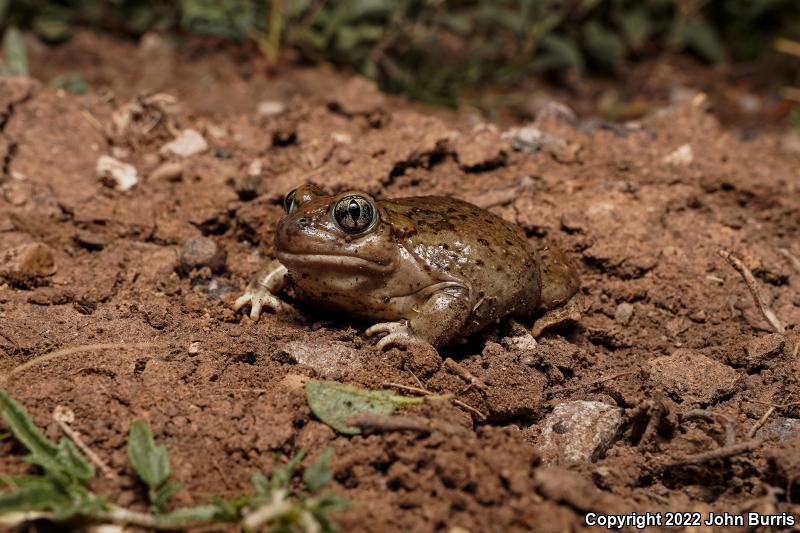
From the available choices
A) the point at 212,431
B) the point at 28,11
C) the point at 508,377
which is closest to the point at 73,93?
the point at 28,11

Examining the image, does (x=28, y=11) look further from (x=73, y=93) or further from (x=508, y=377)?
(x=508, y=377)

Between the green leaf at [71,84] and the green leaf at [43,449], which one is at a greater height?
the green leaf at [71,84]

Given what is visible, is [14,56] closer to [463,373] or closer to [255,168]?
[255,168]

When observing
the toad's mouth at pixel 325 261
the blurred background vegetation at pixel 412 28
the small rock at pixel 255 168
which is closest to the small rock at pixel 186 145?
the small rock at pixel 255 168

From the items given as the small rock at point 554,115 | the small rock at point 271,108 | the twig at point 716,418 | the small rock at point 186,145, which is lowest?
the twig at point 716,418

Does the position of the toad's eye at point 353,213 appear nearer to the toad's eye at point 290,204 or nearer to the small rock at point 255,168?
the toad's eye at point 290,204

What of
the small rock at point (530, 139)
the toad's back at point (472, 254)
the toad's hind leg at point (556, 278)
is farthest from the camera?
the small rock at point (530, 139)
